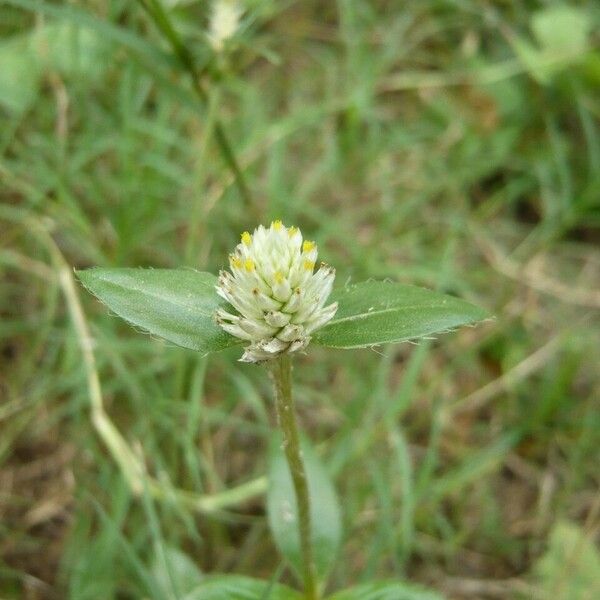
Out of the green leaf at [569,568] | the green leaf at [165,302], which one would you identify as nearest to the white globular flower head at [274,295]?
the green leaf at [165,302]

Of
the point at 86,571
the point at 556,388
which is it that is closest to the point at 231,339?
the point at 86,571

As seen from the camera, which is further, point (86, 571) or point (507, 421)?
point (507, 421)

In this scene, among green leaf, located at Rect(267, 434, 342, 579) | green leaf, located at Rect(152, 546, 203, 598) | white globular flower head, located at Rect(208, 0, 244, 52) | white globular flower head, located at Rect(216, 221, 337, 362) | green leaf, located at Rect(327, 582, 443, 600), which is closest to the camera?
white globular flower head, located at Rect(216, 221, 337, 362)

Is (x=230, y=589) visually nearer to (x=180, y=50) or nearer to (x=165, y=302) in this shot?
(x=165, y=302)

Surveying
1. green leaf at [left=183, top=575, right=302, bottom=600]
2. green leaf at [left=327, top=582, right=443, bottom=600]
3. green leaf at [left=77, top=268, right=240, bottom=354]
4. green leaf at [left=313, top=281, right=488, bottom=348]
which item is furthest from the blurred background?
green leaf at [left=313, top=281, right=488, bottom=348]

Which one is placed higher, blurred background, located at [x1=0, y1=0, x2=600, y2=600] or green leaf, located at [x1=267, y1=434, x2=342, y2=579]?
blurred background, located at [x1=0, y1=0, x2=600, y2=600]

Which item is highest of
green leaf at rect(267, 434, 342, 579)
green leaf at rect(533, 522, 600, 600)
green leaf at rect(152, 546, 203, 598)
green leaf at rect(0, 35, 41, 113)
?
green leaf at rect(0, 35, 41, 113)

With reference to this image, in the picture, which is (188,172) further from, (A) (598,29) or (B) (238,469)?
(A) (598,29)

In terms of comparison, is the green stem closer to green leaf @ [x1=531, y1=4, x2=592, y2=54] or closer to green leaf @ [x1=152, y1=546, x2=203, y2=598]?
green leaf @ [x1=152, y1=546, x2=203, y2=598]
